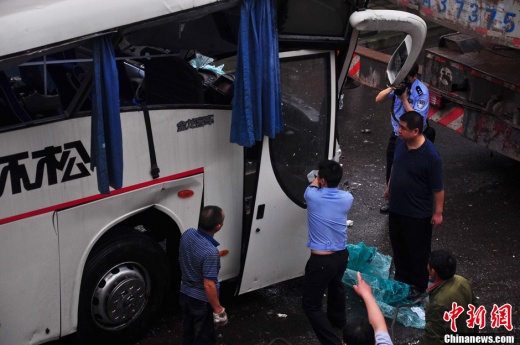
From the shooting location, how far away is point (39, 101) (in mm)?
6145

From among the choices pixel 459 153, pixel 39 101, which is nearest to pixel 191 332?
pixel 39 101

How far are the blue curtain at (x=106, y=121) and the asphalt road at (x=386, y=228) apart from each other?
1.84 m

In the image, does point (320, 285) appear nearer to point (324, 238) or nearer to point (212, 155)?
point (324, 238)

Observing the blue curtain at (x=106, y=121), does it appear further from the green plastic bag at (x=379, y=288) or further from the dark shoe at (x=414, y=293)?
the dark shoe at (x=414, y=293)

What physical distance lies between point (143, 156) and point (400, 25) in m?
2.16

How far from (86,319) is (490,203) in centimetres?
507

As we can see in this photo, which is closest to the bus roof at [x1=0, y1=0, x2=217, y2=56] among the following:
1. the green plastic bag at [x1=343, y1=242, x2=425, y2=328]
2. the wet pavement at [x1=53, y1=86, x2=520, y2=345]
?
the wet pavement at [x1=53, y1=86, x2=520, y2=345]

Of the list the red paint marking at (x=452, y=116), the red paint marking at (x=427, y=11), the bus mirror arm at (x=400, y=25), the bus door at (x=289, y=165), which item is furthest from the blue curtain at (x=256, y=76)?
the red paint marking at (x=452, y=116)

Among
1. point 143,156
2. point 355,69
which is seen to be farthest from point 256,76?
point 355,69

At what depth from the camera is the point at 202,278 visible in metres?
5.65

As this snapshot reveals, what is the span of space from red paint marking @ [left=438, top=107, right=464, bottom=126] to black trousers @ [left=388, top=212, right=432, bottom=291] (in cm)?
286

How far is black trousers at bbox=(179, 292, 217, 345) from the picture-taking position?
5.77m

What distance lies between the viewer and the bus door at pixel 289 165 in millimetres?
6289

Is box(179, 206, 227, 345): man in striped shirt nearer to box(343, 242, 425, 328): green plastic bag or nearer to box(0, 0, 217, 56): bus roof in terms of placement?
box(0, 0, 217, 56): bus roof
